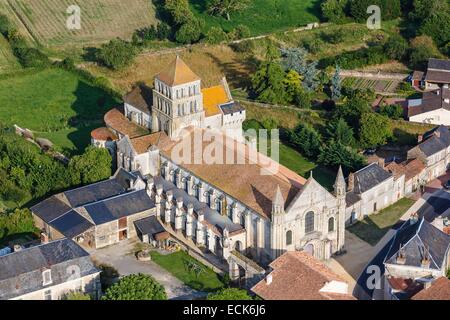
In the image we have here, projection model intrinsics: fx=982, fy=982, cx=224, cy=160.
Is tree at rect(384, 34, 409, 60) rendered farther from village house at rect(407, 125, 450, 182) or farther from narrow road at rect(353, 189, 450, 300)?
narrow road at rect(353, 189, 450, 300)

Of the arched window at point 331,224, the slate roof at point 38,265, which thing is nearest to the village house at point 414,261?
the arched window at point 331,224

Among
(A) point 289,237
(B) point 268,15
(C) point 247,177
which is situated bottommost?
(A) point 289,237

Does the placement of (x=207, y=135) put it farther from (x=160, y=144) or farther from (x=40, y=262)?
(x=40, y=262)

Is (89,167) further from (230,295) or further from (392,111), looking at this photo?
(392,111)

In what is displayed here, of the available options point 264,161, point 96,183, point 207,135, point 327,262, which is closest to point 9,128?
point 96,183

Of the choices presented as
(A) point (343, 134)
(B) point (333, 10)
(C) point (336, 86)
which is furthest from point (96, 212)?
(B) point (333, 10)

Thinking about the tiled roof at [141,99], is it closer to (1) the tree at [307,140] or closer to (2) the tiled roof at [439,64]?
(1) the tree at [307,140]
